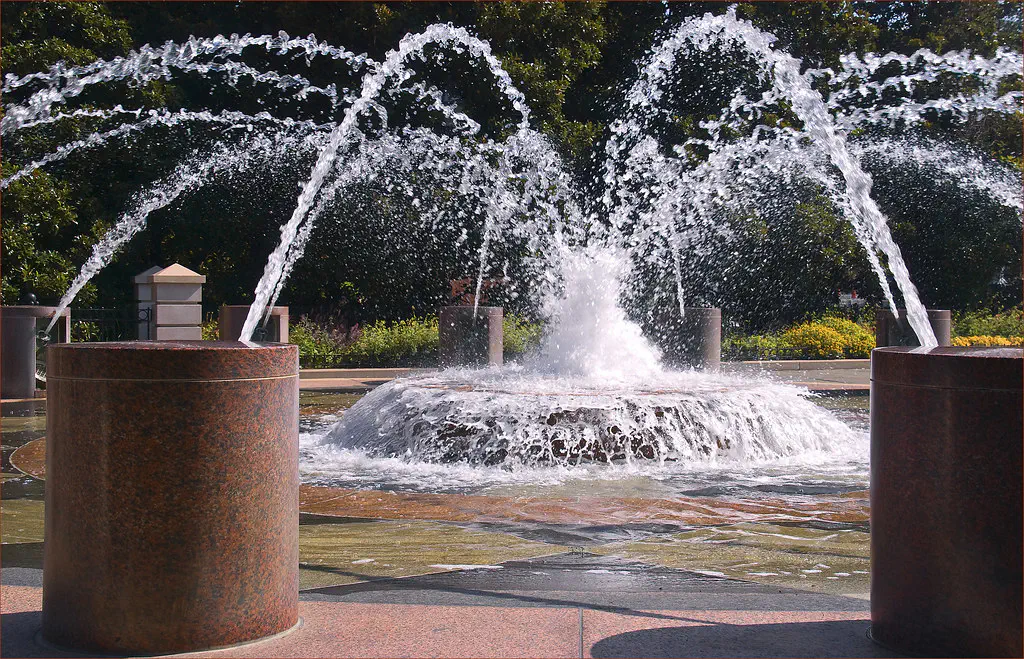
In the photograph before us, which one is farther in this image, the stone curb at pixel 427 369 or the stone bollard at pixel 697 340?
the stone curb at pixel 427 369

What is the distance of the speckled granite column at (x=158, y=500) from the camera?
4.01 m

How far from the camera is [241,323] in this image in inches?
762

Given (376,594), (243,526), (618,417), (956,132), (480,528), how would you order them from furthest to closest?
(956,132)
(618,417)
(480,528)
(376,594)
(243,526)

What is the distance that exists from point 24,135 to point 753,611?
2255 centimetres

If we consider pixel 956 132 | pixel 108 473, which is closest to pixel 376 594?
pixel 108 473

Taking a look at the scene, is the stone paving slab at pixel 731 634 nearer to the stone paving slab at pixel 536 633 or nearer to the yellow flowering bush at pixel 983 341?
the stone paving slab at pixel 536 633

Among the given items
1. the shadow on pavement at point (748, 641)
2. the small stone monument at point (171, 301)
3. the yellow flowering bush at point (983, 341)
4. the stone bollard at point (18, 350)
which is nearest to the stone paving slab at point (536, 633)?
the shadow on pavement at point (748, 641)

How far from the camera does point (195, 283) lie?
2112cm

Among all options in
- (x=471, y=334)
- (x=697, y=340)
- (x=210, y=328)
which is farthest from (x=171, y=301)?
(x=697, y=340)

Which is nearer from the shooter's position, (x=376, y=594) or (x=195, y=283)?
(x=376, y=594)

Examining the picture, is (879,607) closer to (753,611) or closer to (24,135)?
(753,611)

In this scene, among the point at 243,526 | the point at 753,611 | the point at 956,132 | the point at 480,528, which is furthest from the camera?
the point at 956,132

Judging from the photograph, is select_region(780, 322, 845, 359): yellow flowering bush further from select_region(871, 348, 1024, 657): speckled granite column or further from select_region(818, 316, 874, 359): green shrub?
select_region(871, 348, 1024, 657): speckled granite column

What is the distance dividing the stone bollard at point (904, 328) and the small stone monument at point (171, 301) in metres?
12.9
